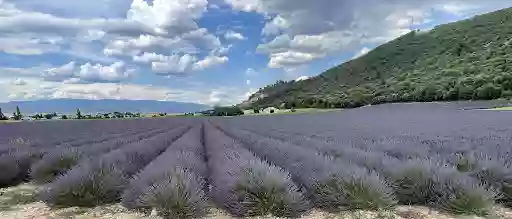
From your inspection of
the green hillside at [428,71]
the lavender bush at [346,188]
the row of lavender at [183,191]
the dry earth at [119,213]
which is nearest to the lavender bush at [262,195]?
the row of lavender at [183,191]

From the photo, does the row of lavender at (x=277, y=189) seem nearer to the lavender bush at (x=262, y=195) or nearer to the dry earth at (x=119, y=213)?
the lavender bush at (x=262, y=195)

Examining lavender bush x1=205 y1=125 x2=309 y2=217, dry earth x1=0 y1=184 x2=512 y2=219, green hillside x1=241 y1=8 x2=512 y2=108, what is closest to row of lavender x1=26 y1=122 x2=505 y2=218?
lavender bush x1=205 y1=125 x2=309 y2=217

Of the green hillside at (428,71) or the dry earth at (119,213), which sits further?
the green hillside at (428,71)

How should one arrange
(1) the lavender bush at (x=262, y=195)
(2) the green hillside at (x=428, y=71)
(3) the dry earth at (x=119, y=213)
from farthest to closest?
1. (2) the green hillside at (x=428, y=71)
2. (1) the lavender bush at (x=262, y=195)
3. (3) the dry earth at (x=119, y=213)

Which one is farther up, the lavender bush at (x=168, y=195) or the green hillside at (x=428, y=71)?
the green hillside at (x=428, y=71)

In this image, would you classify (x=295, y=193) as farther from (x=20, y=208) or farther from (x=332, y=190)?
(x=20, y=208)

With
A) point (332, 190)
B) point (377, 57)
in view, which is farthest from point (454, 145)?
point (377, 57)

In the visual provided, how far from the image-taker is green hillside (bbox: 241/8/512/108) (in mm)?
57188

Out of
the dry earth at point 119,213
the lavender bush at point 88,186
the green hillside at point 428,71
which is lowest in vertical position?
the dry earth at point 119,213

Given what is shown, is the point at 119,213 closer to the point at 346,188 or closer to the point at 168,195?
the point at 168,195

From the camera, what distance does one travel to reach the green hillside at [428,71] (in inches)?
2251

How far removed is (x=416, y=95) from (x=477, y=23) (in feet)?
199

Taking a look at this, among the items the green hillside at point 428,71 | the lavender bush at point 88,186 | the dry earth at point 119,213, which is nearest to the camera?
the dry earth at point 119,213

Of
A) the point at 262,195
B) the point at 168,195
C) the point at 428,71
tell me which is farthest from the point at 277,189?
the point at 428,71
